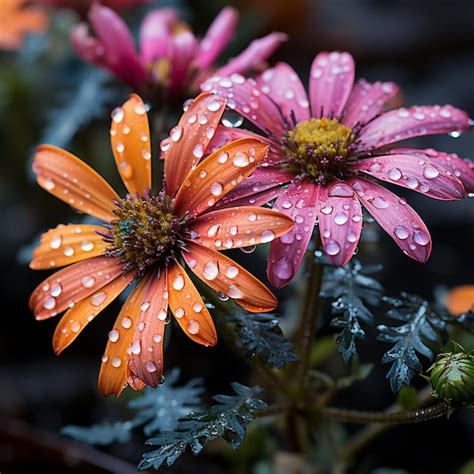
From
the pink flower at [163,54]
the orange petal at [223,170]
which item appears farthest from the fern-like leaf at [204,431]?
the pink flower at [163,54]

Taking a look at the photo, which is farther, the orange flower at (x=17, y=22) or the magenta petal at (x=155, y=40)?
the orange flower at (x=17, y=22)

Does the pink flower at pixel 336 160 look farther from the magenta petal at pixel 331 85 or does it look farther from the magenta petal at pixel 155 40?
the magenta petal at pixel 155 40

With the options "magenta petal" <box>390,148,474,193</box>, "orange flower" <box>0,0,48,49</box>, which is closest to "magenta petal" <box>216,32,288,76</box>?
"magenta petal" <box>390,148,474,193</box>

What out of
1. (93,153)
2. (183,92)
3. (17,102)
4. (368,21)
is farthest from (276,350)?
(368,21)

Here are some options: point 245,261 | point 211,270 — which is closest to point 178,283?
point 211,270

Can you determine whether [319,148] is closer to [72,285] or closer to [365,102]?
[365,102]

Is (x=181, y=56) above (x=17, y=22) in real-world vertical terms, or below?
above
